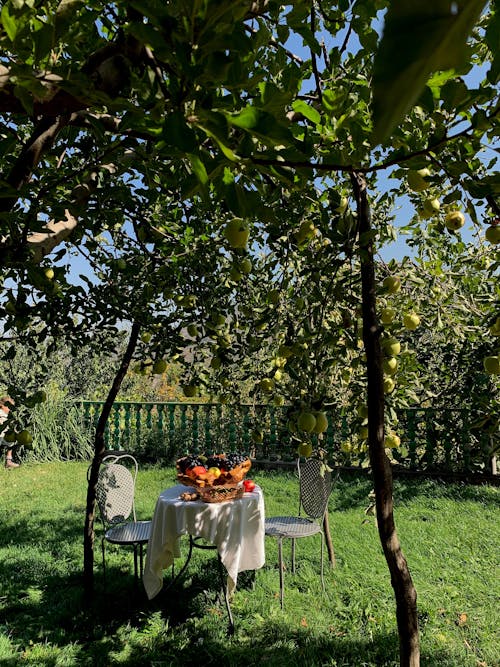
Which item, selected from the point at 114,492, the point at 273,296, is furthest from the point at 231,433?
the point at 273,296

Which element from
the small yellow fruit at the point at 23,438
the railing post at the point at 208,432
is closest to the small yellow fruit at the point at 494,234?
the small yellow fruit at the point at 23,438

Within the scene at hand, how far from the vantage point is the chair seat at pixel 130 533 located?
3.68 meters

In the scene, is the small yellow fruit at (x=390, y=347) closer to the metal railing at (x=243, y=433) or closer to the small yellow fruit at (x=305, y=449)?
the small yellow fruit at (x=305, y=449)

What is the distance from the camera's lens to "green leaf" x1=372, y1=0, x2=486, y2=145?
3.7 inches

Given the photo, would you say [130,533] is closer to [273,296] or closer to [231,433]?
[273,296]

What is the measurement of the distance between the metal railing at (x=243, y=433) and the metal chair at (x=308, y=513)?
42.5 inches

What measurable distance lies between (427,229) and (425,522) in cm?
312

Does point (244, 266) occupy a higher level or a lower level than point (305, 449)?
higher

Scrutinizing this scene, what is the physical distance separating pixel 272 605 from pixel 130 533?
3.88 feet

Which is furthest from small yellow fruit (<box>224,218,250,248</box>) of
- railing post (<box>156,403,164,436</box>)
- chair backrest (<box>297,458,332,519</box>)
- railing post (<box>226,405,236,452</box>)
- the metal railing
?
railing post (<box>156,403,164,436</box>)

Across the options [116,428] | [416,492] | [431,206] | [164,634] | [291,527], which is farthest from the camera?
[116,428]

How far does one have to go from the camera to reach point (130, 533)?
3828 mm

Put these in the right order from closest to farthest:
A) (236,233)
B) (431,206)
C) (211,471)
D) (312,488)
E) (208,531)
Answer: (236,233)
(431,206)
(208,531)
(211,471)
(312,488)

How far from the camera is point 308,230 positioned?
1746 mm
